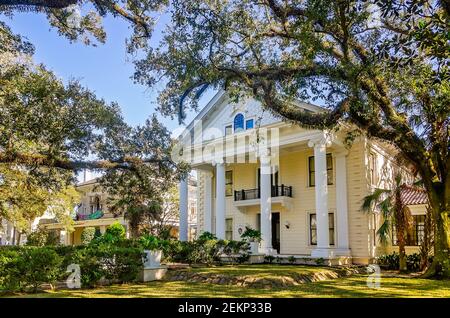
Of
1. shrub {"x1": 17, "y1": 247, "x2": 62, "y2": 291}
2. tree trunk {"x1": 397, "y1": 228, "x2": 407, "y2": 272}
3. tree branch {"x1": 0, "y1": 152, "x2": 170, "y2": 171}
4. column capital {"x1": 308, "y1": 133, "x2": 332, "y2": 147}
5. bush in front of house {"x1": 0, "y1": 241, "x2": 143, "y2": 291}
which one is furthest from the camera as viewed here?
column capital {"x1": 308, "y1": 133, "x2": 332, "y2": 147}

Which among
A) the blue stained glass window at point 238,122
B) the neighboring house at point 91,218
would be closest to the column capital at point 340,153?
the blue stained glass window at point 238,122

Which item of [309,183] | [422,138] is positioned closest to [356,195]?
[309,183]

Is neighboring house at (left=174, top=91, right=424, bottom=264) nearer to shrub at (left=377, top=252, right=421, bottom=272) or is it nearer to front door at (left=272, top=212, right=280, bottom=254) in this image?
front door at (left=272, top=212, right=280, bottom=254)

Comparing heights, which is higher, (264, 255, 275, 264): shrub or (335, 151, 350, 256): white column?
(335, 151, 350, 256): white column

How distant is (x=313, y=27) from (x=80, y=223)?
3814cm

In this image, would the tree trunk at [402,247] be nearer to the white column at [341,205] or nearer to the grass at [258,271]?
the grass at [258,271]

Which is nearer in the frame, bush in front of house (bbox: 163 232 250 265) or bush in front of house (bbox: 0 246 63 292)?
bush in front of house (bbox: 0 246 63 292)

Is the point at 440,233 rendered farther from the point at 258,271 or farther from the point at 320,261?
the point at 258,271

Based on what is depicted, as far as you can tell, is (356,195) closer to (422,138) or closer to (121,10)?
(422,138)

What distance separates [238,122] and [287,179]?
446 cm

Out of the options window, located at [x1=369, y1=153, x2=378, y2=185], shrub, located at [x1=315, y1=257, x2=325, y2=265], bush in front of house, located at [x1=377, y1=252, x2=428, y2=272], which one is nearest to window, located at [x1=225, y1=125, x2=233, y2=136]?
window, located at [x1=369, y1=153, x2=378, y2=185]

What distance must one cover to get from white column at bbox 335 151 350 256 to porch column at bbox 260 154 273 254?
3.45 m

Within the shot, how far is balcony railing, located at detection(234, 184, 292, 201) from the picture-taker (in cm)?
2400
